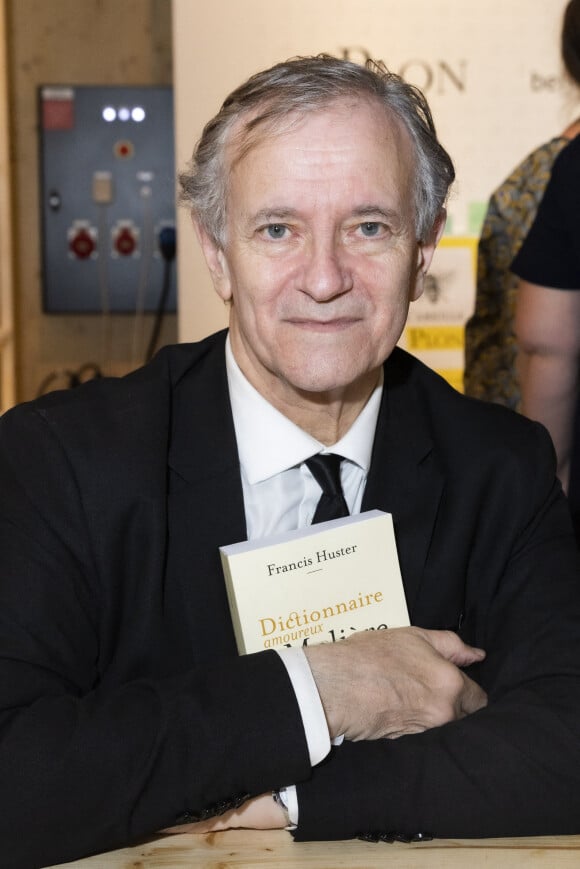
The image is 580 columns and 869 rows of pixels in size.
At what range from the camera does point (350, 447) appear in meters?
1.62

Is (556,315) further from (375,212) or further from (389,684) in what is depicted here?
(389,684)

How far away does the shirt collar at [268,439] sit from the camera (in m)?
1.57

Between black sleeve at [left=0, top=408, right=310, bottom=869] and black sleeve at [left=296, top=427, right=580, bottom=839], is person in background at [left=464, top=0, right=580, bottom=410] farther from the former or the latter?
black sleeve at [left=0, top=408, right=310, bottom=869]

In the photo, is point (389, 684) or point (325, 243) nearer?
point (389, 684)

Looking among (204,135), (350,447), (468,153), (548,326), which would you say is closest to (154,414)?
(350,447)

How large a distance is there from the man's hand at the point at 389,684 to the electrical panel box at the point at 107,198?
369 centimetres

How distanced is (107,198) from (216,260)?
3422mm

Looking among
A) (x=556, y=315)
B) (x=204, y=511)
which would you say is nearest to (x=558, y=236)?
(x=556, y=315)

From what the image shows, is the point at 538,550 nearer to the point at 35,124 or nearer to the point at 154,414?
the point at 154,414

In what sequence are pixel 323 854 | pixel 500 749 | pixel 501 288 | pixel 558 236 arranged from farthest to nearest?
pixel 501 288
pixel 558 236
pixel 500 749
pixel 323 854

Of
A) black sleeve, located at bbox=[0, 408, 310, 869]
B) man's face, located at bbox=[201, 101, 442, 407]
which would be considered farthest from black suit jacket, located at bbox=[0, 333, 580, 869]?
man's face, located at bbox=[201, 101, 442, 407]

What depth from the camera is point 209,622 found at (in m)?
1.49

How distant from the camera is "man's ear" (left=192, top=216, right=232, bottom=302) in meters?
1.60

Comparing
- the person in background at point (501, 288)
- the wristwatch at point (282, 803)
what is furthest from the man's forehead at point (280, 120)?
the person in background at point (501, 288)
